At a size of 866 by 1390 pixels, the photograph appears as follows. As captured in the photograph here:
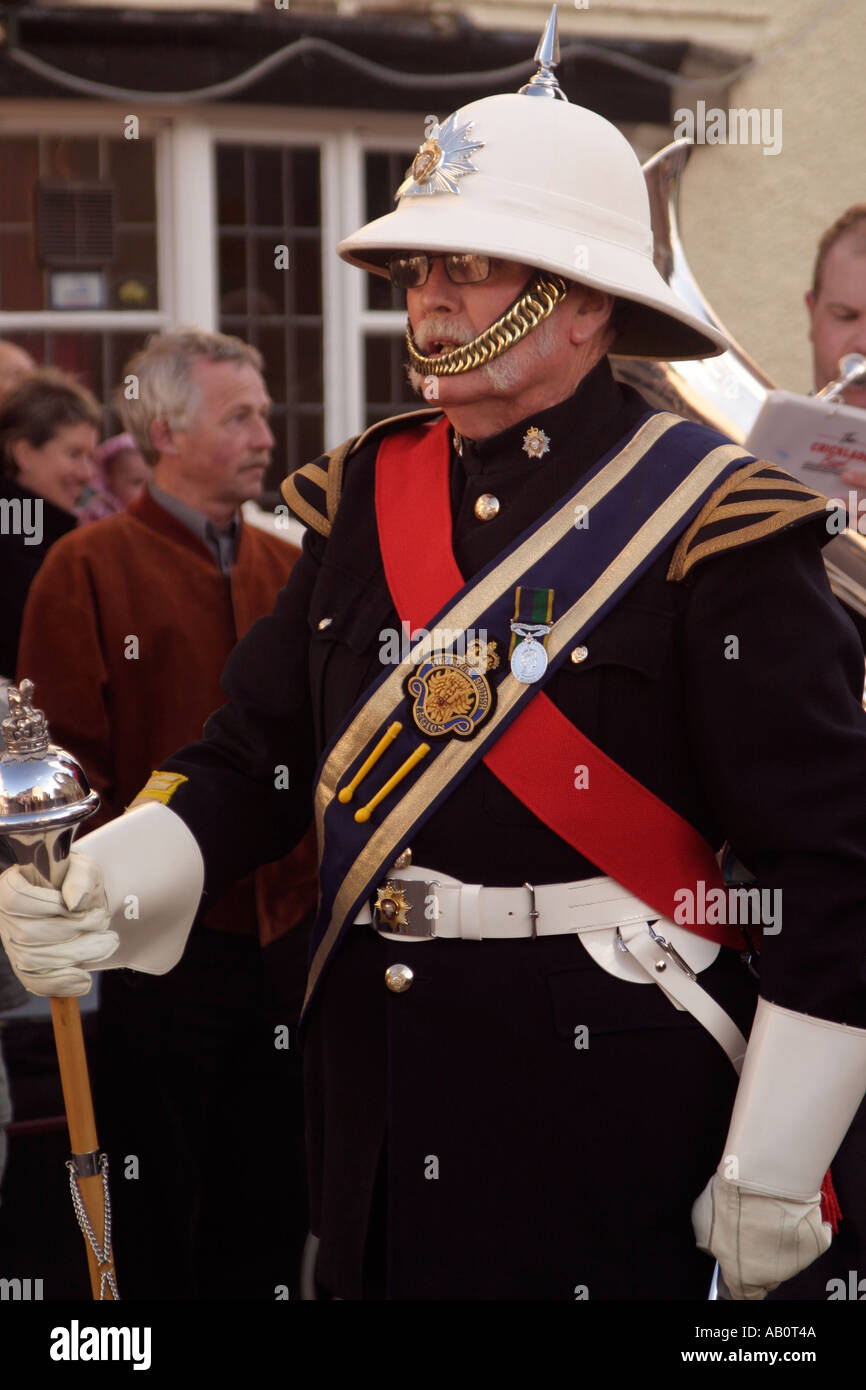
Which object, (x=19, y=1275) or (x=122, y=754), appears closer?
(x=122, y=754)

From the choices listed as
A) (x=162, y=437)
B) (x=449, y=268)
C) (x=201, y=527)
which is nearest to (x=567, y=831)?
(x=449, y=268)

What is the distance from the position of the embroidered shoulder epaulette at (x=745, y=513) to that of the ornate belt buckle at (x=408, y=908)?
1.80ft

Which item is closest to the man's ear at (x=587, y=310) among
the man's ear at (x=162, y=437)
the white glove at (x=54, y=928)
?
the white glove at (x=54, y=928)

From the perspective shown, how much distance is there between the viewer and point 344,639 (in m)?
2.40

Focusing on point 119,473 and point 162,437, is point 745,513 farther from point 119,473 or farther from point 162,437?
point 119,473

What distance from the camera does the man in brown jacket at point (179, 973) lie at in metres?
3.74

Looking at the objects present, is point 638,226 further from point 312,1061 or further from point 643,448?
point 312,1061

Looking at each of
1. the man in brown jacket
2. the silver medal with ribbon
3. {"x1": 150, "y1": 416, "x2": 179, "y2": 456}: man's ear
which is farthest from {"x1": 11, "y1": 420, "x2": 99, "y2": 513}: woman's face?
the silver medal with ribbon

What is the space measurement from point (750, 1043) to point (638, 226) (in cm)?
117

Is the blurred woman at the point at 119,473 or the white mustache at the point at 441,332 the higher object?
the blurred woman at the point at 119,473

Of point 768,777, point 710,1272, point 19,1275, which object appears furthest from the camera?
point 19,1275

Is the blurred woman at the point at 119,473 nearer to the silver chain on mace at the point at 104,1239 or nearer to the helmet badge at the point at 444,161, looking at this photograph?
the helmet badge at the point at 444,161

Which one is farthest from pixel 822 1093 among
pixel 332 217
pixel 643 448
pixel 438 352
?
pixel 332 217

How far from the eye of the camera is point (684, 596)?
7.26 ft
